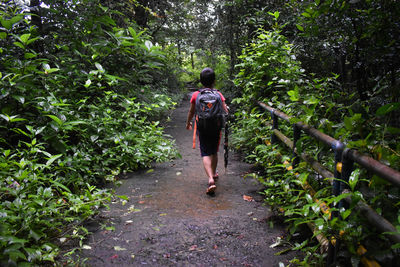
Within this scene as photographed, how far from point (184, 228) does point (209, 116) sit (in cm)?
160

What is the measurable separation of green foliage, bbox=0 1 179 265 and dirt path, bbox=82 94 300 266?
362mm

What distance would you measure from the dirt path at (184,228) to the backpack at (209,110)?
1.02 m

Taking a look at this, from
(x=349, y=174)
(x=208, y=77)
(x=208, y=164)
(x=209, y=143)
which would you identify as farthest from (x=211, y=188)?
(x=349, y=174)

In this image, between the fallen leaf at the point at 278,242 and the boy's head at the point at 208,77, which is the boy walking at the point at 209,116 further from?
the fallen leaf at the point at 278,242

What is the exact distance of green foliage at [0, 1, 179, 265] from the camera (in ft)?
8.83

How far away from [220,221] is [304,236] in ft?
3.12

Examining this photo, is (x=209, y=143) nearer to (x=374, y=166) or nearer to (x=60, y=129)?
(x=60, y=129)

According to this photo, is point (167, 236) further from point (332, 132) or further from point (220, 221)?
point (332, 132)

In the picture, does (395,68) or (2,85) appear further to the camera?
(2,85)

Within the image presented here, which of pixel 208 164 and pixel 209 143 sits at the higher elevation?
pixel 209 143

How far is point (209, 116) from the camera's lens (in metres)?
4.11

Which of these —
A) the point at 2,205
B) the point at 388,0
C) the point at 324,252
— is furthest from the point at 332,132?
the point at 2,205

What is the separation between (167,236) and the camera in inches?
120

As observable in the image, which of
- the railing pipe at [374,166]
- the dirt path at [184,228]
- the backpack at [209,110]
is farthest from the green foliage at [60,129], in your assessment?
the railing pipe at [374,166]
